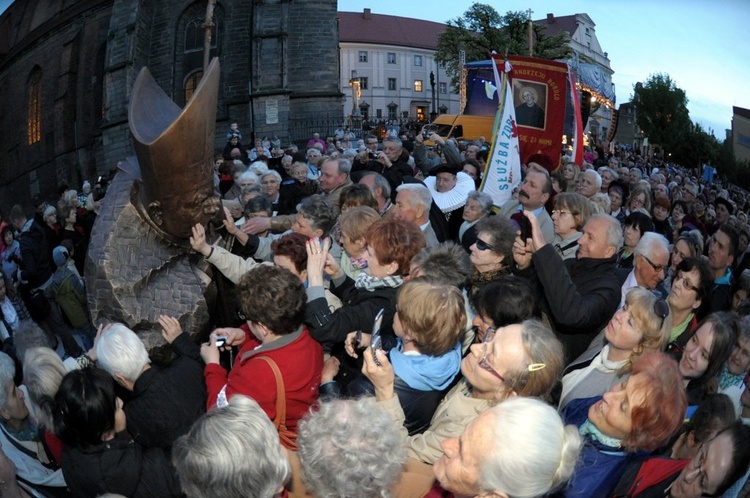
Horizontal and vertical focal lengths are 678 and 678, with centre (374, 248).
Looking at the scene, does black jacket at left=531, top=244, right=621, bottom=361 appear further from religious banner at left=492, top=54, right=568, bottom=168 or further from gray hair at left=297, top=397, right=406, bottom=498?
religious banner at left=492, top=54, right=568, bottom=168

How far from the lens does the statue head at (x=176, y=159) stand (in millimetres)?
3686

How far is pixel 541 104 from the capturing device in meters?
8.37

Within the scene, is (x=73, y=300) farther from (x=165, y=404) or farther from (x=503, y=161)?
(x=503, y=161)

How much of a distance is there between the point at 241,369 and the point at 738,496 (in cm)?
217

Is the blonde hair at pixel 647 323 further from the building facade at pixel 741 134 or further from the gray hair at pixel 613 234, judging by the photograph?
the building facade at pixel 741 134

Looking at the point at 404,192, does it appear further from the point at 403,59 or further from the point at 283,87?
the point at 403,59

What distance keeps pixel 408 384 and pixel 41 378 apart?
5.60ft

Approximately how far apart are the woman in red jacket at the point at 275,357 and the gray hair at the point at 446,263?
746 millimetres

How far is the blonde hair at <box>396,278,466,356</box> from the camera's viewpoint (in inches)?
116

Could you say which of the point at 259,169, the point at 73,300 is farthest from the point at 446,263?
the point at 73,300

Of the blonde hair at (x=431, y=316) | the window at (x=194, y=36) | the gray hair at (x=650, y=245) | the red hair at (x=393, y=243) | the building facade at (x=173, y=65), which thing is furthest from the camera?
the window at (x=194, y=36)

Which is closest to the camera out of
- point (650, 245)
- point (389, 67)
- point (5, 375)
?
point (5, 375)

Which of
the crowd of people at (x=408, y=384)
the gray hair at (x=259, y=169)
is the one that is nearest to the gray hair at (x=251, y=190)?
the gray hair at (x=259, y=169)

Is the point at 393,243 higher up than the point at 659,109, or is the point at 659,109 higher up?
the point at 659,109
